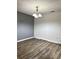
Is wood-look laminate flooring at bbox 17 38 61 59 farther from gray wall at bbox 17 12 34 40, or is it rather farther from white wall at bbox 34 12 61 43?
gray wall at bbox 17 12 34 40

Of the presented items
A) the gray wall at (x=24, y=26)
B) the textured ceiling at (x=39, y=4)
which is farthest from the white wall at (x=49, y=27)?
the textured ceiling at (x=39, y=4)

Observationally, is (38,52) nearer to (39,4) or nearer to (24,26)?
(39,4)

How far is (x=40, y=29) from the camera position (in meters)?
7.48

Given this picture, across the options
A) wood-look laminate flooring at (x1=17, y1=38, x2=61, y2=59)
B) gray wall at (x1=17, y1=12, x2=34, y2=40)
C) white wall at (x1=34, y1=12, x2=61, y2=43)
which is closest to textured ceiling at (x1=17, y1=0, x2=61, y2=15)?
white wall at (x1=34, y1=12, x2=61, y2=43)

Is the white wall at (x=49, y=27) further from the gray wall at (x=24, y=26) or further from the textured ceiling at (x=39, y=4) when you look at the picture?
the textured ceiling at (x=39, y=4)

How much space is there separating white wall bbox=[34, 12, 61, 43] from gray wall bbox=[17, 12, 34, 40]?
0.55m

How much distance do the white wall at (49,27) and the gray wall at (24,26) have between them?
1.79 feet

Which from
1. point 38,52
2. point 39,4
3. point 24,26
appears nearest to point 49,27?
point 24,26

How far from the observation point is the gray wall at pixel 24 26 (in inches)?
234

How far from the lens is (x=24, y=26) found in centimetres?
660

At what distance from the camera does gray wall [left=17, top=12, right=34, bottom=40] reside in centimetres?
593

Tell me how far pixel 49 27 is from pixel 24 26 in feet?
7.63
